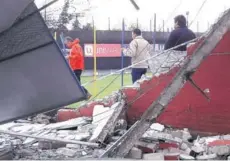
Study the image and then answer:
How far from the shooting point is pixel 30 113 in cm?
676

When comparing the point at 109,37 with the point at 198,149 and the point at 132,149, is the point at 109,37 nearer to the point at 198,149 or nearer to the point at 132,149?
the point at 198,149

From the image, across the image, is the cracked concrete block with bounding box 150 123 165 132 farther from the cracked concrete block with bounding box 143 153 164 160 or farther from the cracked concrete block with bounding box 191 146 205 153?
the cracked concrete block with bounding box 143 153 164 160

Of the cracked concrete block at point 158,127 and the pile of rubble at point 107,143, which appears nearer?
the pile of rubble at point 107,143

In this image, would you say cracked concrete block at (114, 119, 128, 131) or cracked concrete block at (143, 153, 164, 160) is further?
cracked concrete block at (114, 119, 128, 131)

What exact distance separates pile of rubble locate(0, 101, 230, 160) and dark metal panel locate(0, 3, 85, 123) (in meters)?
0.52

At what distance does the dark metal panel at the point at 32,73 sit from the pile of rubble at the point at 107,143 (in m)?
0.52

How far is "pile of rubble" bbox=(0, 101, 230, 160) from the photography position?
6891 millimetres

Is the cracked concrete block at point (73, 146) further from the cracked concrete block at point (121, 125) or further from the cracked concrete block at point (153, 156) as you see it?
the cracked concrete block at point (153, 156)

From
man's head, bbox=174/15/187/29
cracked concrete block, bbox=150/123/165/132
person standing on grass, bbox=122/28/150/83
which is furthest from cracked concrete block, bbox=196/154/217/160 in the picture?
person standing on grass, bbox=122/28/150/83

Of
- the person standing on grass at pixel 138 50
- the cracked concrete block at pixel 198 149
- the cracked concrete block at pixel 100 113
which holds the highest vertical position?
the person standing on grass at pixel 138 50

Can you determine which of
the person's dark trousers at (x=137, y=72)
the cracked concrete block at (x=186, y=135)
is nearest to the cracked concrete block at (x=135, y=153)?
the cracked concrete block at (x=186, y=135)

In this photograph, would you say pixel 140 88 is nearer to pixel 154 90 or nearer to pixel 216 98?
pixel 154 90

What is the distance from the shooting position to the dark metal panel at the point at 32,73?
633 centimetres

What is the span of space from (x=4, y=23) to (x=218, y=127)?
3980 mm
